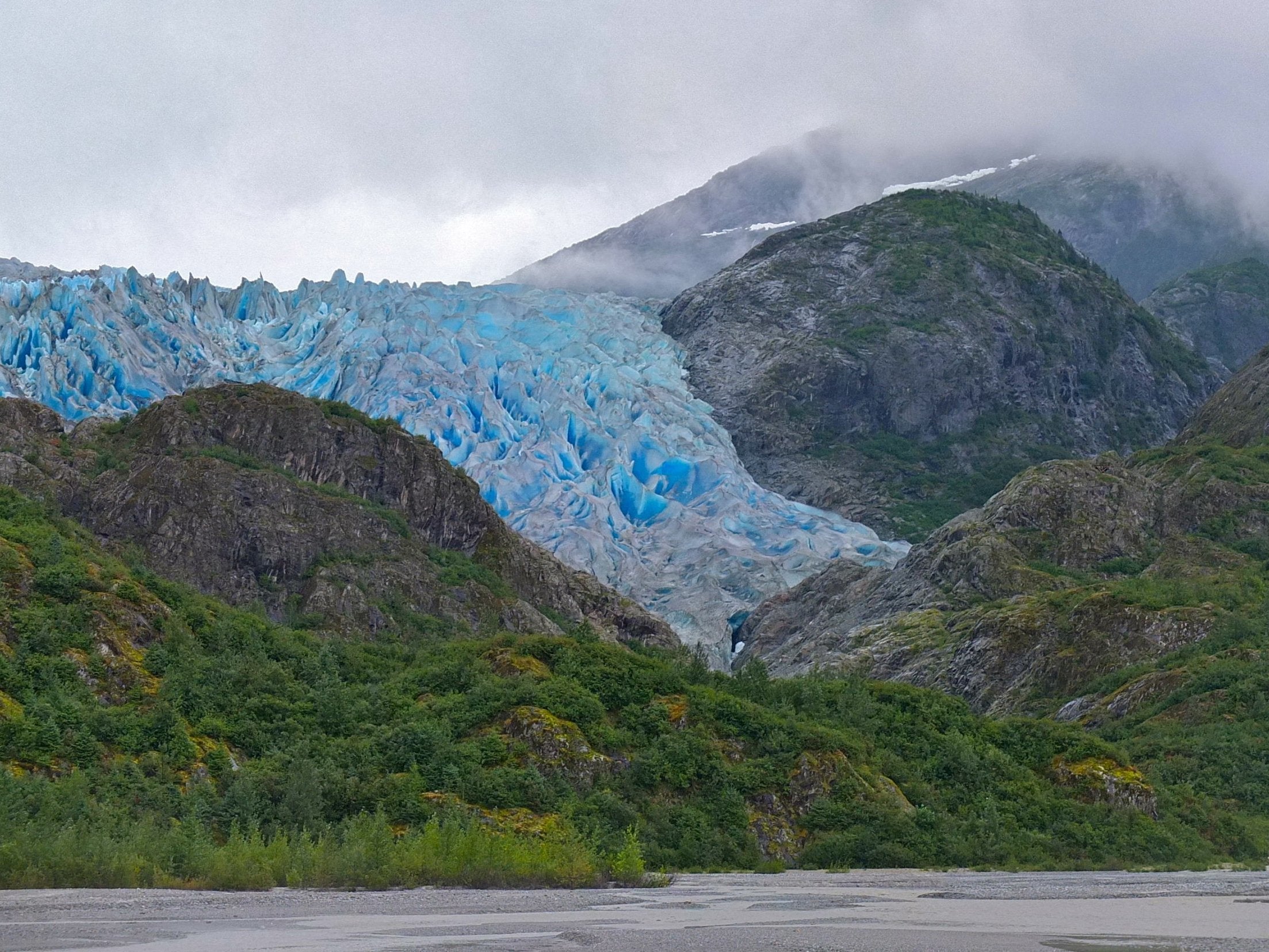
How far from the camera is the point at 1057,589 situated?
247 ft

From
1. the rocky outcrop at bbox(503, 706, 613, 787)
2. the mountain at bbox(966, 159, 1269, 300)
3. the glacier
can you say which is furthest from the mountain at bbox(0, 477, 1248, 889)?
the mountain at bbox(966, 159, 1269, 300)

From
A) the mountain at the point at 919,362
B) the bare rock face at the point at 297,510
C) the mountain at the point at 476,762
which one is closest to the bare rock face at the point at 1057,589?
the bare rock face at the point at 297,510

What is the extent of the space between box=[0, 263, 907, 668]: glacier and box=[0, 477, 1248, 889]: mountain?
4374 cm

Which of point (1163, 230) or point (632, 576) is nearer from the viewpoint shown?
point (632, 576)

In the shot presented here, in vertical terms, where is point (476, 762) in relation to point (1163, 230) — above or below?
below

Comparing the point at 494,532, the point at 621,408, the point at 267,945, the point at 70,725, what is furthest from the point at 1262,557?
the point at 267,945

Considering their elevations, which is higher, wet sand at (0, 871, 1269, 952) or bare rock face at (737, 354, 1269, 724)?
wet sand at (0, 871, 1269, 952)

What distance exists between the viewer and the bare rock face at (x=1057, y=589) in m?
64.6

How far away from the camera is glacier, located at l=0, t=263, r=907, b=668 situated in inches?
3659

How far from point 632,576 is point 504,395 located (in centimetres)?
1950

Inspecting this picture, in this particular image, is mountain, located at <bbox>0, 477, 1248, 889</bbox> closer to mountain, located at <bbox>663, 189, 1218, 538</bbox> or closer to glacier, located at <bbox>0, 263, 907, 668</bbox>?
glacier, located at <bbox>0, 263, 907, 668</bbox>

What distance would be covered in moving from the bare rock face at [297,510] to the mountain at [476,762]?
27.8 feet

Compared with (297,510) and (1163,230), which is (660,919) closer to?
(297,510)

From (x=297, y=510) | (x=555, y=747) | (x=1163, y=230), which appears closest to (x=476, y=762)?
(x=555, y=747)
